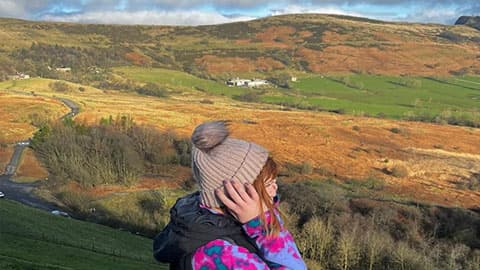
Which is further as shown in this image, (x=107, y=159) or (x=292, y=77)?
(x=292, y=77)

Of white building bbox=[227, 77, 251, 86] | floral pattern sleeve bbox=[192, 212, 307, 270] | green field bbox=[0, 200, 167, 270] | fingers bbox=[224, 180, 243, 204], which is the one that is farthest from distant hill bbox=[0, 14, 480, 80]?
floral pattern sleeve bbox=[192, 212, 307, 270]

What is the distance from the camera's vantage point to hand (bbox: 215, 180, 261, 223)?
2514mm

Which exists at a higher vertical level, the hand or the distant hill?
the hand

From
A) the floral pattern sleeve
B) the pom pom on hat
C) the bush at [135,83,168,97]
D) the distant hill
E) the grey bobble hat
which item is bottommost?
the bush at [135,83,168,97]

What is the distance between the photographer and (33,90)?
9931 centimetres

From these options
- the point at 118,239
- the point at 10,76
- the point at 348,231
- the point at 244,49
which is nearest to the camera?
the point at 118,239

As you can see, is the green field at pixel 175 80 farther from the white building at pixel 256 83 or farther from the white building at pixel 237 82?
the white building at pixel 256 83

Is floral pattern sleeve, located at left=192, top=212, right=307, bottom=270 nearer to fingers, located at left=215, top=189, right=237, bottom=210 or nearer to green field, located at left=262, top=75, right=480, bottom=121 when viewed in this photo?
fingers, located at left=215, top=189, right=237, bottom=210

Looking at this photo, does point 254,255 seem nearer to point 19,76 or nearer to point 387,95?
point 387,95

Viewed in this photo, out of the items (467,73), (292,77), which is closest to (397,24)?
(467,73)

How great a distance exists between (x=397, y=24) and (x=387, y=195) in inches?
6459

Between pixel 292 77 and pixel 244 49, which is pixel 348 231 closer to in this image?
pixel 292 77

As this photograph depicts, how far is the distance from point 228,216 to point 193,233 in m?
0.20

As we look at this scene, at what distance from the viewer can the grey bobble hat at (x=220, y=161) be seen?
2580mm
